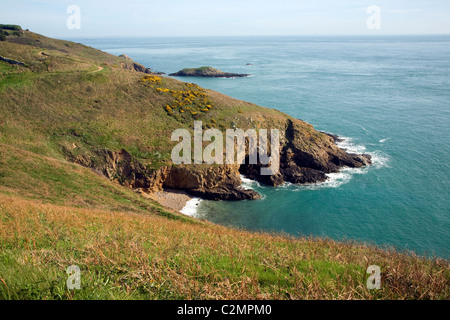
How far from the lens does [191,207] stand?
3903 centimetres

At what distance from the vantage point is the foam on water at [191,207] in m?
37.3

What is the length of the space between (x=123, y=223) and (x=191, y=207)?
26.5m

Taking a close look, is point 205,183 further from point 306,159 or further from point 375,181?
point 375,181

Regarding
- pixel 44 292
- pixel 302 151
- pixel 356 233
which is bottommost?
pixel 356 233

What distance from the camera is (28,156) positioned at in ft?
100

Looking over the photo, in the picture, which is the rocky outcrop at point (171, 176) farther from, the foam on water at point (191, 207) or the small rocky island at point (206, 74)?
the small rocky island at point (206, 74)

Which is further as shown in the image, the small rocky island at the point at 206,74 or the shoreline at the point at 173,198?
the small rocky island at the point at 206,74

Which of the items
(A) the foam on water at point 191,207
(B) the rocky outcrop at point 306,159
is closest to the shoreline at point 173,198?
(A) the foam on water at point 191,207

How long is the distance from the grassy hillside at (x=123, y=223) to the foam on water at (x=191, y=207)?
6863 mm

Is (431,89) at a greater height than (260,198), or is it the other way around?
(431,89)

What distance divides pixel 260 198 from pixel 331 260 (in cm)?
3346
